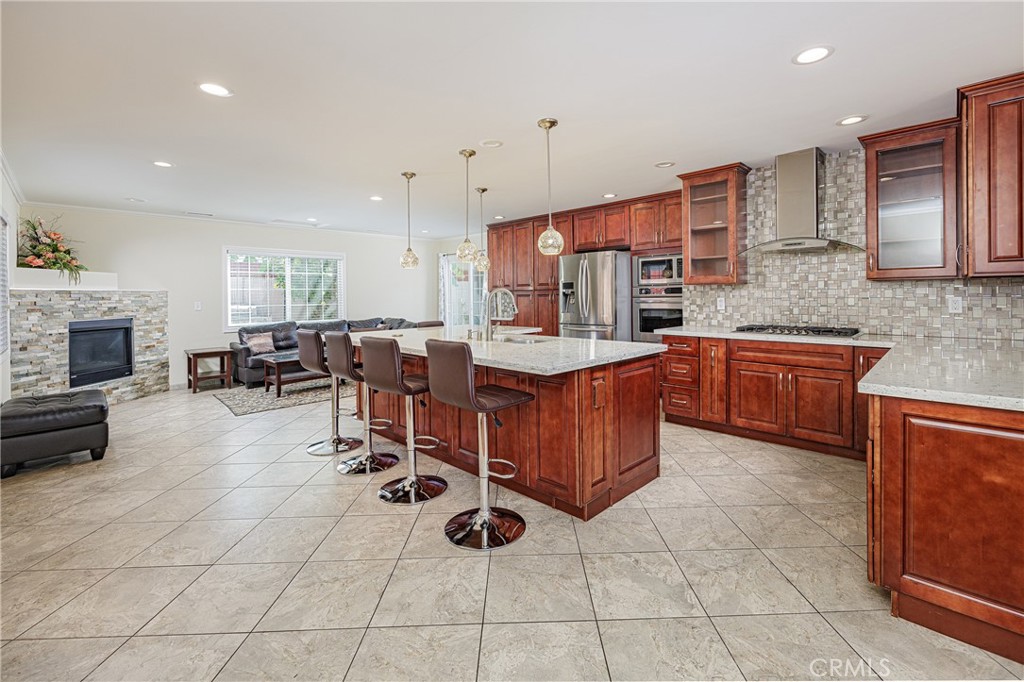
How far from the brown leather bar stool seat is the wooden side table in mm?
3572

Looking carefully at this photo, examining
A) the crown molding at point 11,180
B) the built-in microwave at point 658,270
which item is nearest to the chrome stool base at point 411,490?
the built-in microwave at point 658,270

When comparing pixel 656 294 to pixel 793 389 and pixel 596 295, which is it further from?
pixel 793 389

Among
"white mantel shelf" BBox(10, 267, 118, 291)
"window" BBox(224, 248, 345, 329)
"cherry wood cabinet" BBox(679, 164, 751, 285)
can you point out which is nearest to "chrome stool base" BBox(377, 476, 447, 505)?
"cherry wood cabinet" BBox(679, 164, 751, 285)

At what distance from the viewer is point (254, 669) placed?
1558 mm

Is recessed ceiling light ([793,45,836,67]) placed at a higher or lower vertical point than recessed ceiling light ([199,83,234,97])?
lower

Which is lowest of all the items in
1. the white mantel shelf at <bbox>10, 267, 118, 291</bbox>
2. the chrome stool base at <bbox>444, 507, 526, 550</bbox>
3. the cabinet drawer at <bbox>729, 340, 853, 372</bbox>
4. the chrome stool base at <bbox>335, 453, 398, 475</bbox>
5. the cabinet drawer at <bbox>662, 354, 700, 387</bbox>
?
the chrome stool base at <bbox>444, 507, 526, 550</bbox>

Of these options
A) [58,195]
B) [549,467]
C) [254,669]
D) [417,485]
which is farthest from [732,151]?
[58,195]

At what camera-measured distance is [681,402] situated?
439cm

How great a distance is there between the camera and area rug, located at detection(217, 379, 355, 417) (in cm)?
539

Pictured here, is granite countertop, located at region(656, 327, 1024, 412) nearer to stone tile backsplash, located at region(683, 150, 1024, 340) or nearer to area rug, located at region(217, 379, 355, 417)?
stone tile backsplash, located at region(683, 150, 1024, 340)

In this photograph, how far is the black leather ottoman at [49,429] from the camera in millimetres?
3203

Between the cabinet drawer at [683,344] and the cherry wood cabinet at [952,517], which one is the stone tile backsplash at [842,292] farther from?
the cherry wood cabinet at [952,517]

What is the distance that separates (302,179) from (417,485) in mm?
3325

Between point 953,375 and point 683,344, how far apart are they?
2.44m
